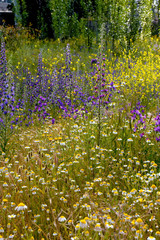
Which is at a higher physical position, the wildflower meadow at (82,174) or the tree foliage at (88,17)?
the tree foliage at (88,17)

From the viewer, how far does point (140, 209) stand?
2523mm

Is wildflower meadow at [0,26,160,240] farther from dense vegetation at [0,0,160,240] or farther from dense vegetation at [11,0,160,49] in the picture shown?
dense vegetation at [11,0,160,49]

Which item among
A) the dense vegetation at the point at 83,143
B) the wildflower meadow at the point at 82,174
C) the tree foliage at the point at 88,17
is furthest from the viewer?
the tree foliage at the point at 88,17

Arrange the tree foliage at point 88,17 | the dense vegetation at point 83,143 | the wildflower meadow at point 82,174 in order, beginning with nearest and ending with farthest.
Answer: the wildflower meadow at point 82,174 < the dense vegetation at point 83,143 < the tree foliage at point 88,17

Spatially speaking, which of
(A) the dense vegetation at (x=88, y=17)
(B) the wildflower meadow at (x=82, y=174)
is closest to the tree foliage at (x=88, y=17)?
(A) the dense vegetation at (x=88, y=17)

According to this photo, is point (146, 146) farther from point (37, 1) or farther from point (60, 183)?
point (37, 1)

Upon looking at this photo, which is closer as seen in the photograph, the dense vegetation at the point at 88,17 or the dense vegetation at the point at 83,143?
the dense vegetation at the point at 83,143

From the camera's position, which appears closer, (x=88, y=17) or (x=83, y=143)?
(x=83, y=143)

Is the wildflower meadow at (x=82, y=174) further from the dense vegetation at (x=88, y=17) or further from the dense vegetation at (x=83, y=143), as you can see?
the dense vegetation at (x=88, y=17)

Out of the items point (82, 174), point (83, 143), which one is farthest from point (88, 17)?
point (82, 174)

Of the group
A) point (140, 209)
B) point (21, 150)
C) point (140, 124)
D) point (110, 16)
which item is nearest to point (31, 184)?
point (140, 209)

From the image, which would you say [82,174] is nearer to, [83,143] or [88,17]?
[83,143]

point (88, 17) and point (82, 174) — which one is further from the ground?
point (88, 17)

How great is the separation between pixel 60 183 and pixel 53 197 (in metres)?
0.47
